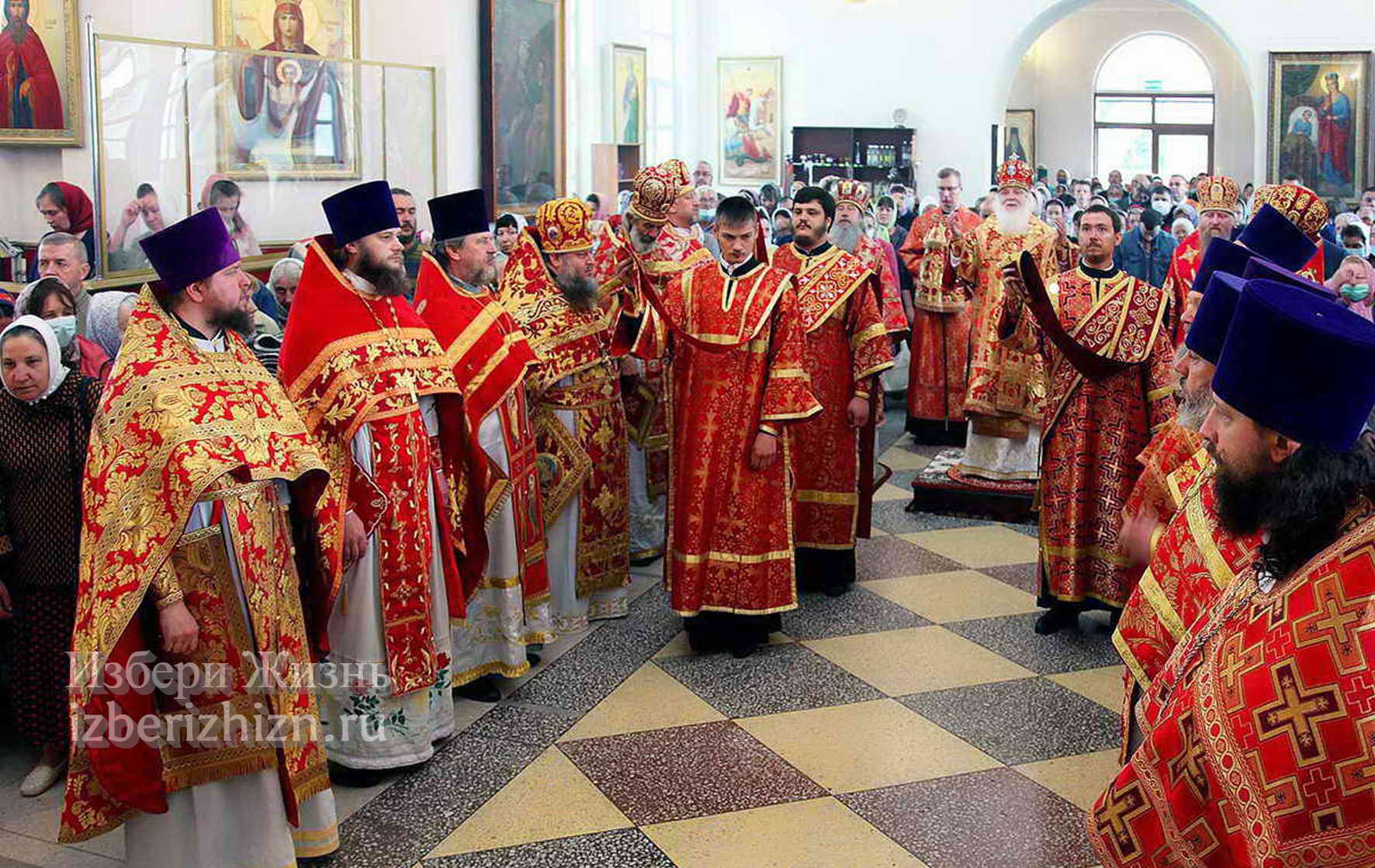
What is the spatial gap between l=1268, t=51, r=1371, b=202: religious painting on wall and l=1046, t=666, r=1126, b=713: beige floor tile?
634 inches

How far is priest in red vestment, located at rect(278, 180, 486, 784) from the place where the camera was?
4.01 metres

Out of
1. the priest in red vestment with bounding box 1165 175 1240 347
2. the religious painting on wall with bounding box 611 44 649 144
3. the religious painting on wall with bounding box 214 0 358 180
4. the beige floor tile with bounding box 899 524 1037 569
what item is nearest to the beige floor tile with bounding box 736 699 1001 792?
the beige floor tile with bounding box 899 524 1037 569

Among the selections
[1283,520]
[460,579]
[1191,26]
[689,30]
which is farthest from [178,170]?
[1191,26]

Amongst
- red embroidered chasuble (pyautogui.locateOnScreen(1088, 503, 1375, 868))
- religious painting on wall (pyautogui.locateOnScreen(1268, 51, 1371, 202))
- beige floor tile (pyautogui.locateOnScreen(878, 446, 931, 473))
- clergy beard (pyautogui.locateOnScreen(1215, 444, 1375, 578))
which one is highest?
religious painting on wall (pyautogui.locateOnScreen(1268, 51, 1371, 202))

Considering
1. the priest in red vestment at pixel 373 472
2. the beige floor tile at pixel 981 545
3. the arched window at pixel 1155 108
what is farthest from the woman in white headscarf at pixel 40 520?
the arched window at pixel 1155 108

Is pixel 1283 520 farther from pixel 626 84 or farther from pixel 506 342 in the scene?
pixel 626 84

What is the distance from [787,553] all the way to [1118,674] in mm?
1237

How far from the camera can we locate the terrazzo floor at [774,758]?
372 cm

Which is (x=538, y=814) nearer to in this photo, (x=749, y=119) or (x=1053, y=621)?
(x=1053, y=621)

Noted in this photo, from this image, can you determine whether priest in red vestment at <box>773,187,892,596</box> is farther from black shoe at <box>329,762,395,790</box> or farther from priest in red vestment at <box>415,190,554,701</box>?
black shoe at <box>329,762,395,790</box>

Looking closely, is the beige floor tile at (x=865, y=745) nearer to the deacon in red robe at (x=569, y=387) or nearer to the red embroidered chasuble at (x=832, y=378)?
the deacon in red robe at (x=569, y=387)

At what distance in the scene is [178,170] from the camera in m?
6.84

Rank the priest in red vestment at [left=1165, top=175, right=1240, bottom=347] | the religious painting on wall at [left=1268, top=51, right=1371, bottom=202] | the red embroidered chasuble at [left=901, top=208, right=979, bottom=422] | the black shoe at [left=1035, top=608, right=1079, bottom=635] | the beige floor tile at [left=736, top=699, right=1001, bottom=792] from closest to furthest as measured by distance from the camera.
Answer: the beige floor tile at [left=736, top=699, right=1001, bottom=792] → the black shoe at [left=1035, top=608, right=1079, bottom=635] → the priest in red vestment at [left=1165, top=175, right=1240, bottom=347] → the red embroidered chasuble at [left=901, top=208, right=979, bottom=422] → the religious painting on wall at [left=1268, top=51, right=1371, bottom=202]

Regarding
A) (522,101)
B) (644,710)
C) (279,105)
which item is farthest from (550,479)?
(522,101)
